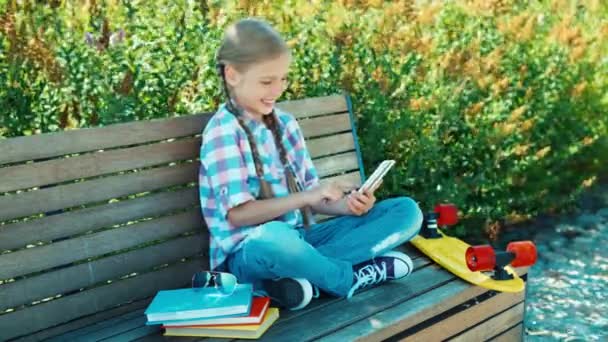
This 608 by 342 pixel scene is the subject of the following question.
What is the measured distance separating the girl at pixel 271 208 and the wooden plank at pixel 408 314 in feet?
0.55

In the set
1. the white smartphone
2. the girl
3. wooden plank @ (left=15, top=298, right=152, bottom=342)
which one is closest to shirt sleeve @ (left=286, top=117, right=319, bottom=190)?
the girl

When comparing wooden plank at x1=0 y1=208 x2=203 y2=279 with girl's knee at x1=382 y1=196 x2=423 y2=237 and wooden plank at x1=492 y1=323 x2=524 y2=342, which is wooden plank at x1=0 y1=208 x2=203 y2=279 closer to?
girl's knee at x1=382 y1=196 x2=423 y2=237

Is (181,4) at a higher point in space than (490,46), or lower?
higher

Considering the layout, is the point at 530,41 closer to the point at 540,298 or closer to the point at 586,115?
the point at 586,115

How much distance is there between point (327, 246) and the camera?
10.0ft

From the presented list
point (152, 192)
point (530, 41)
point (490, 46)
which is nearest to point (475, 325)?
point (152, 192)

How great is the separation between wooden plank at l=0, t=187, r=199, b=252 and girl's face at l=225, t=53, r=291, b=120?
14.7 inches

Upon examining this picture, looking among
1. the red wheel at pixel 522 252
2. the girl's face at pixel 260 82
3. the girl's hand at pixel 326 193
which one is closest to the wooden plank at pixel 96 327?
the girl's hand at pixel 326 193

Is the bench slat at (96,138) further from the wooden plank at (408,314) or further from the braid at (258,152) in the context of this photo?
the wooden plank at (408,314)

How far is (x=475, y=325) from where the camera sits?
311 cm

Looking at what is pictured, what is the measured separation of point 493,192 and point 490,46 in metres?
0.86

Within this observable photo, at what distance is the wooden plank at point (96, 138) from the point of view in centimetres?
268

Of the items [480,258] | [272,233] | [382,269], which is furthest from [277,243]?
[480,258]

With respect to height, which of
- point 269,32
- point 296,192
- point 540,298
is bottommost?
point 540,298
